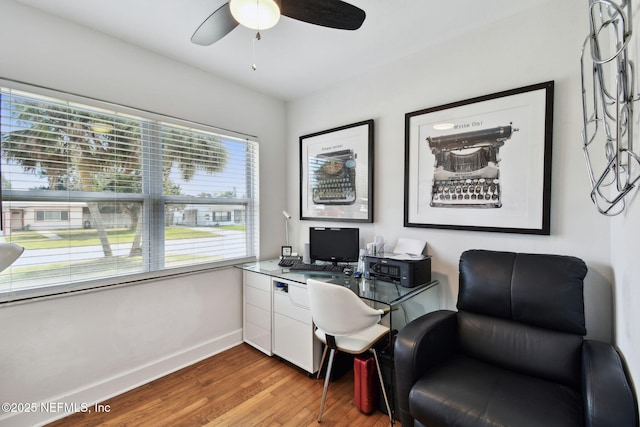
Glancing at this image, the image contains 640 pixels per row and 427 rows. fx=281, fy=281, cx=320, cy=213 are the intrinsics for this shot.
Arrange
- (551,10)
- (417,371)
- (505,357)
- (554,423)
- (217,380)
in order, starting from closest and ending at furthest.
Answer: (554,423) → (417,371) → (505,357) → (551,10) → (217,380)

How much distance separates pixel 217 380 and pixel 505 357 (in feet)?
6.61

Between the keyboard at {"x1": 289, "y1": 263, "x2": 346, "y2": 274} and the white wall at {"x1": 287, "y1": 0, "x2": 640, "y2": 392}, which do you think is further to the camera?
the keyboard at {"x1": 289, "y1": 263, "x2": 346, "y2": 274}

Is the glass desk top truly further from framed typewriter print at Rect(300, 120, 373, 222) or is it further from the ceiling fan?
the ceiling fan

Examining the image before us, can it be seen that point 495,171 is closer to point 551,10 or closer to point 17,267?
point 551,10

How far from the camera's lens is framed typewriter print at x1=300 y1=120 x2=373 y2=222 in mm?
2566

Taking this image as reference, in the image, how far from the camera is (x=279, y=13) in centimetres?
136

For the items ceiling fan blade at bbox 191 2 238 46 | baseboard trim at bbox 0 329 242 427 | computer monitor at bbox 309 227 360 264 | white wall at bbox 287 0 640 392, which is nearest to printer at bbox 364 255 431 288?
white wall at bbox 287 0 640 392

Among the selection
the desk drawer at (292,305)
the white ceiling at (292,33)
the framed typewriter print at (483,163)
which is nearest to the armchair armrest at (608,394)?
the framed typewriter print at (483,163)

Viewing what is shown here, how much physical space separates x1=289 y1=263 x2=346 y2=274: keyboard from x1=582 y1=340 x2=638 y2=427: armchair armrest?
61.9 inches

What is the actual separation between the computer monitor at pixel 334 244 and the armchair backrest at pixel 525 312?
941 millimetres

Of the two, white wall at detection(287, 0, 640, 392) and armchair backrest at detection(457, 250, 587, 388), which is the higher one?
white wall at detection(287, 0, 640, 392)

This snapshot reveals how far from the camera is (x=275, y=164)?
3207mm

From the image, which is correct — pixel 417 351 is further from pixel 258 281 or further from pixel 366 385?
pixel 258 281

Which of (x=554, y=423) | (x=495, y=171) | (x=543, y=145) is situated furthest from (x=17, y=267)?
(x=543, y=145)
